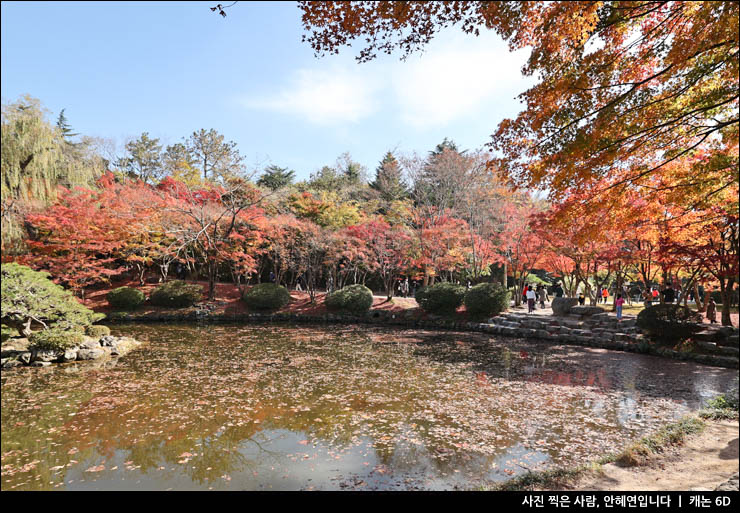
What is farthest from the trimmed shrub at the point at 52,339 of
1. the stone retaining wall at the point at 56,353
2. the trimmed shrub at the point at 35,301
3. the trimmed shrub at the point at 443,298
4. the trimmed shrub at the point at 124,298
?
the trimmed shrub at the point at 443,298

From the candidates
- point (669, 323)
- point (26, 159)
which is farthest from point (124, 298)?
point (669, 323)

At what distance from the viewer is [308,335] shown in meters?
13.5

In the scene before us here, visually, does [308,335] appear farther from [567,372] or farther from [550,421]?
[550,421]

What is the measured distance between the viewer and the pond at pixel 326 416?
3980 millimetres

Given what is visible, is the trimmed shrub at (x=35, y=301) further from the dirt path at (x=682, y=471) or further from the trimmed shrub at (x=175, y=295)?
the dirt path at (x=682, y=471)

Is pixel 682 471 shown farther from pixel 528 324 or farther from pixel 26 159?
pixel 528 324

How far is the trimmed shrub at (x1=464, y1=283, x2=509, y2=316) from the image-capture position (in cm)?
1562

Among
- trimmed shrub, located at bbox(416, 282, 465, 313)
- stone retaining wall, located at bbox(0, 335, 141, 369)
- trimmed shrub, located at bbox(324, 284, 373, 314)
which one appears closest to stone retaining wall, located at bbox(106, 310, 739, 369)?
trimmed shrub, located at bbox(324, 284, 373, 314)

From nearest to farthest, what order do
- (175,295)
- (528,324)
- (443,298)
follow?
(528,324) → (443,298) → (175,295)

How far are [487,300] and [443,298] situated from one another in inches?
72.9

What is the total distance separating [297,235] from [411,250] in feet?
19.0

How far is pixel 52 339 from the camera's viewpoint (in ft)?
27.5

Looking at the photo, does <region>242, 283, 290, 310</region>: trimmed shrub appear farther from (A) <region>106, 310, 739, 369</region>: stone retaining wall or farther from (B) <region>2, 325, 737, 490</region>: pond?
(B) <region>2, 325, 737, 490</region>: pond
